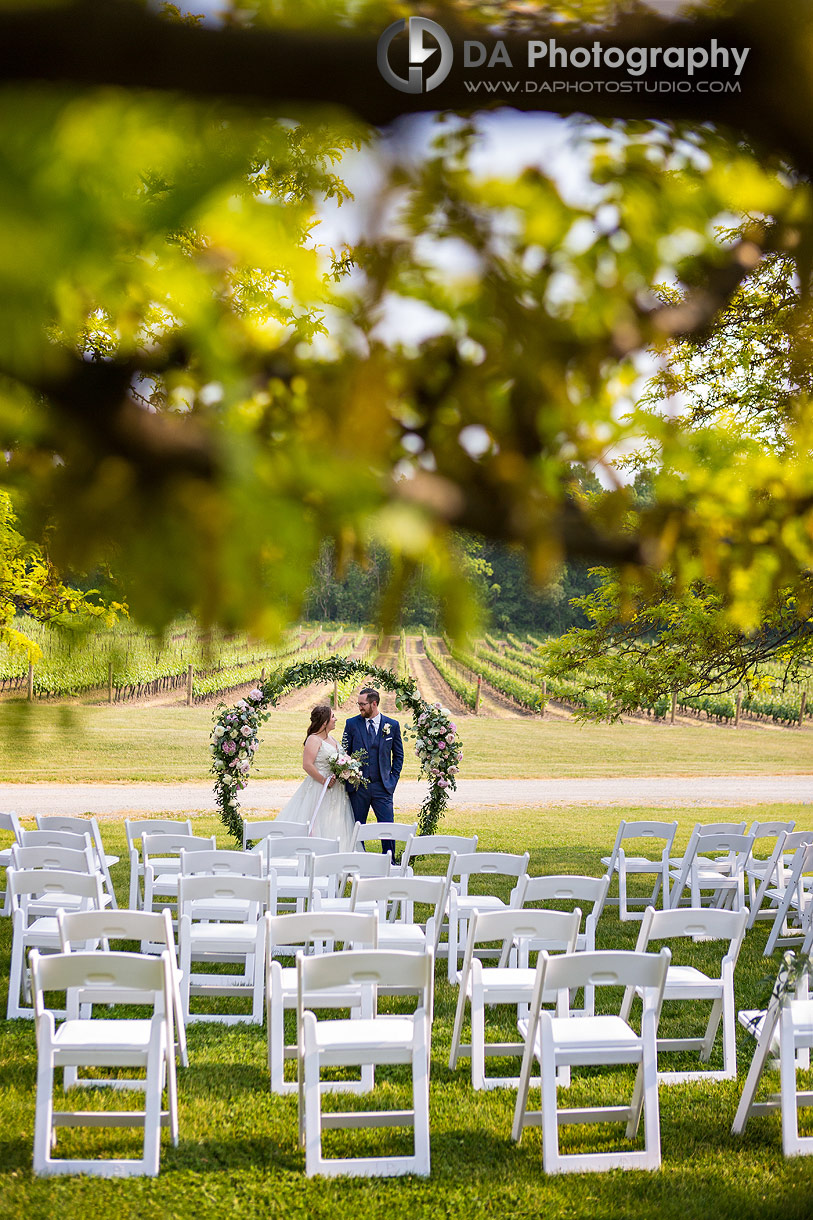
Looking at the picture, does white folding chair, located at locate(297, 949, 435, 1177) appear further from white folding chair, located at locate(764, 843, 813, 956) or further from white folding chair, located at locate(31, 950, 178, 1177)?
white folding chair, located at locate(764, 843, 813, 956)

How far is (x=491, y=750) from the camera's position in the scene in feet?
102

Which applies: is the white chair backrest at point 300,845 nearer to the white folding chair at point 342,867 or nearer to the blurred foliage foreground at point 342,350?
the white folding chair at point 342,867

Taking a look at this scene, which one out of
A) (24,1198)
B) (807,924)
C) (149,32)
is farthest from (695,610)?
(149,32)

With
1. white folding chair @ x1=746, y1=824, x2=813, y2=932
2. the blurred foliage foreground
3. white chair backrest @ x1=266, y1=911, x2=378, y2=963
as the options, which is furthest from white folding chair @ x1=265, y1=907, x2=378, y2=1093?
white folding chair @ x1=746, y1=824, x2=813, y2=932

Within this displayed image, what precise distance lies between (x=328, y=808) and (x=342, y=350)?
31.5 ft

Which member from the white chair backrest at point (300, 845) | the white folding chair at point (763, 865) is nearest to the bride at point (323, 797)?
the white chair backrest at point (300, 845)

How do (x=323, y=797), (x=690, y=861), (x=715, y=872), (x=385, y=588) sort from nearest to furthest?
(x=385, y=588) < (x=690, y=861) < (x=715, y=872) < (x=323, y=797)

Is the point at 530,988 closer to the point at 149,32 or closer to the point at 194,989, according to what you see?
the point at 194,989

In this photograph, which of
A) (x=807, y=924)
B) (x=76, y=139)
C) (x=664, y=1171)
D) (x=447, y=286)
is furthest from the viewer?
(x=807, y=924)

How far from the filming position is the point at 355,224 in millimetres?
1402

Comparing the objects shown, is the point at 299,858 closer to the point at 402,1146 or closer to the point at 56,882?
the point at 56,882

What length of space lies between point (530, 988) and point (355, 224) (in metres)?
4.48

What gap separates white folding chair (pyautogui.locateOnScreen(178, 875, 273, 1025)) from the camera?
540 centimetres

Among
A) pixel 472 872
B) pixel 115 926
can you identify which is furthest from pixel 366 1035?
pixel 472 872
